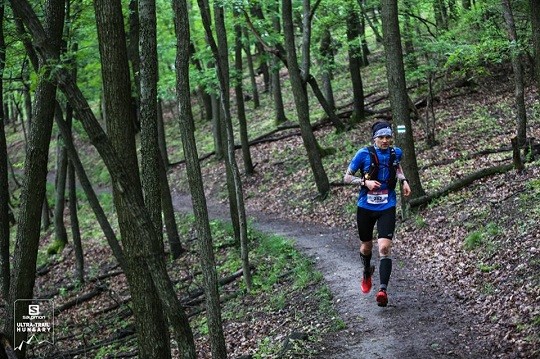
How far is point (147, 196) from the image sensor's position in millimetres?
6352

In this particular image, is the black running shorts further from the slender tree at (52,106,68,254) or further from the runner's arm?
the slender tree at (52,106,68,254)

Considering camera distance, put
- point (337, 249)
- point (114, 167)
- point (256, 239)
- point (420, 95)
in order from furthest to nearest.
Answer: point (420, 95) → point (256, 239) → point (337, 249) → point (114, 167)

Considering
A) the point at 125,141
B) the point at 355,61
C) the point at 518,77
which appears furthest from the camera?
the point at 355,61

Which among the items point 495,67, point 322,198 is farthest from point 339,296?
point 495,67

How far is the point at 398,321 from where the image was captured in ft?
24.4

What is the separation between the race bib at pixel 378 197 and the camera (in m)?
7.87

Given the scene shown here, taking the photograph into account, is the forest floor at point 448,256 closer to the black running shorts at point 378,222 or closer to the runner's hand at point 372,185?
the black running shorts at point 378,222

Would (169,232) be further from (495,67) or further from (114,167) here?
(495,67)

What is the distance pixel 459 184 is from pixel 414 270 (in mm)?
3587

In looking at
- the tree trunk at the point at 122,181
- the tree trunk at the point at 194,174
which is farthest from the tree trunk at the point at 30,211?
the tree trunk at the point at 122,181

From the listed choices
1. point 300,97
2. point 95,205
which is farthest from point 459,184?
point 95,205

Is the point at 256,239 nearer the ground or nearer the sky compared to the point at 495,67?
nearer the ground

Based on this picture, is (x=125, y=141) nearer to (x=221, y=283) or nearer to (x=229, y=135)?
(x=229, y=135)

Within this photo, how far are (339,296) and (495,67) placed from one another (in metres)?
17.7
